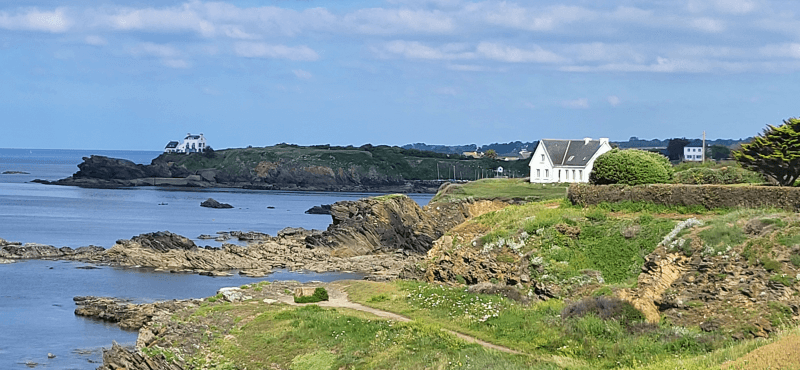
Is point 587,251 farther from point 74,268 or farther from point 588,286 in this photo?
point 74,268

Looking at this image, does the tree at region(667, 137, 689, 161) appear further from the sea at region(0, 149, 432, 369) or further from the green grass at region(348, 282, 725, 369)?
the green grass at region(348, 282, 725, 369)

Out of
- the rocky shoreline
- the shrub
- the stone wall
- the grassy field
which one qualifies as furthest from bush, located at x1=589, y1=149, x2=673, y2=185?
the grassy field

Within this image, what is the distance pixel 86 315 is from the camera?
46.8 m

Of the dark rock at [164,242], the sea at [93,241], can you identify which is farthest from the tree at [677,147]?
the dark rock at [164,242]

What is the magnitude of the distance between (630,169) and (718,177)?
572 centimetres

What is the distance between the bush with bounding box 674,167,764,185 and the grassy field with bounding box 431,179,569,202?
2843cm

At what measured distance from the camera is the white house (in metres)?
71.1

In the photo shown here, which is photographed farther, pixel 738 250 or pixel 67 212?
pixel 67 212

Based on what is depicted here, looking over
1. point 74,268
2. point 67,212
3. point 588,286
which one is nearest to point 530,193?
point 74,268

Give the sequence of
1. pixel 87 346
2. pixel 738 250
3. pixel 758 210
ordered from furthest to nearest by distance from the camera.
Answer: pixel 87 346
pixel 758 210
pixel 738 250

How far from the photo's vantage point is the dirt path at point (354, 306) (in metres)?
21.6

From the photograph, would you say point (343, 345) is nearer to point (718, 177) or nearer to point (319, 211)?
point (718, 177)

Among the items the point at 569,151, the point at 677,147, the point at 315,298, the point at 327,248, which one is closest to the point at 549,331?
the point at 315,298

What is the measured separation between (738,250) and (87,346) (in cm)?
2748
